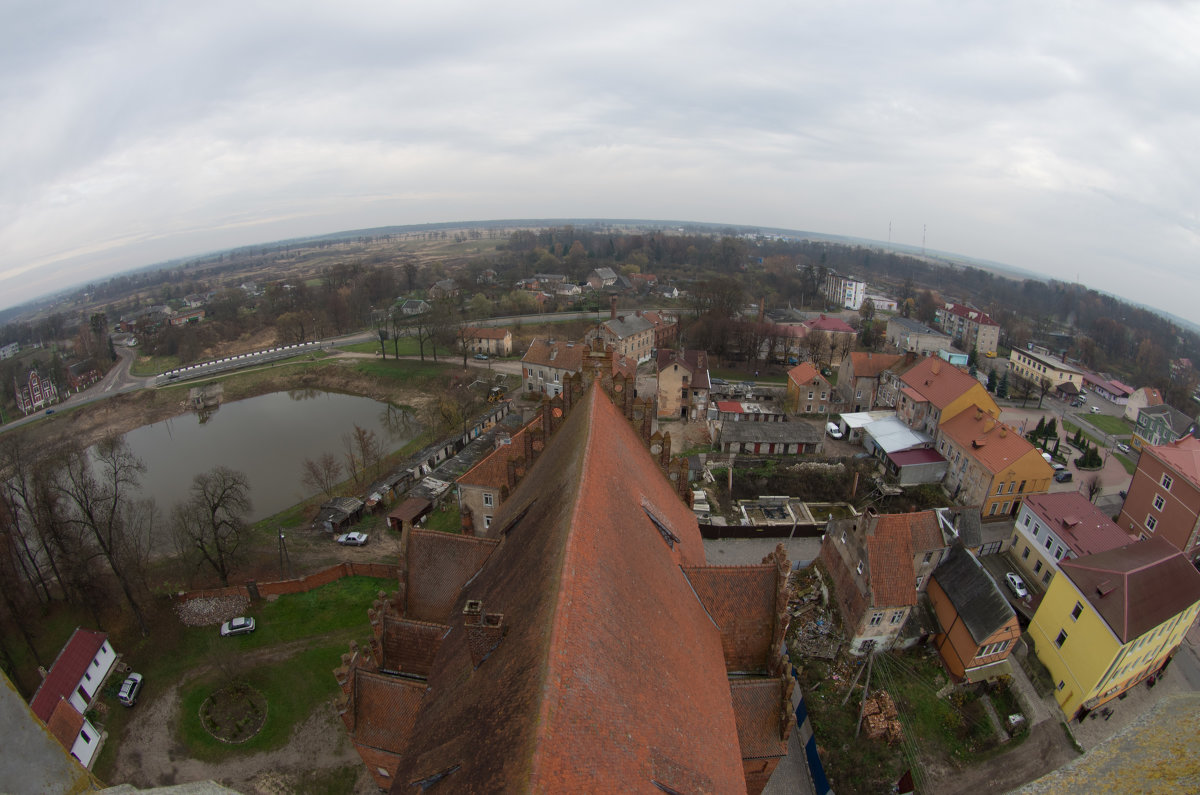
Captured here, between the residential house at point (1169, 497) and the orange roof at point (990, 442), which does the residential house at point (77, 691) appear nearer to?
the orange roof at point (990, 442)

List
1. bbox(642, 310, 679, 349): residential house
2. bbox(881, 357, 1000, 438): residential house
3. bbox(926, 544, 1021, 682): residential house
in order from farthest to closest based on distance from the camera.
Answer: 1. bbox(642, 310, 679, 349): residential house
2. bbox(881, 357, 1000, 438): residential house
3. bbox(926, 544, 1021, 682): residential house

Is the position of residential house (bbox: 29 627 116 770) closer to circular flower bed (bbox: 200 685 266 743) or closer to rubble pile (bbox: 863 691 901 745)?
circular flower bed (bbox: 200 685 266 743)

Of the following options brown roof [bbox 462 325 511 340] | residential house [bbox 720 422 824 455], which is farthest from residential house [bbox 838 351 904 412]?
brown roof [bbox 462 325 511 340]

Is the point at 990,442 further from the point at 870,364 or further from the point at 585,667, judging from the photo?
the point at 585,667

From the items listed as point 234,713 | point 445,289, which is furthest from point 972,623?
point 445,289

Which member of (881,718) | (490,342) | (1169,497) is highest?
(490,342)

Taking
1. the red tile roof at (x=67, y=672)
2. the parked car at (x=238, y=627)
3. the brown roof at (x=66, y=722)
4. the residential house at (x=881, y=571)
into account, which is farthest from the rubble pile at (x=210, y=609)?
the residential house at (x=881, y=571)

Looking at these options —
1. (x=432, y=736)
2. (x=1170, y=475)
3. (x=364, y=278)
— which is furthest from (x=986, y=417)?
(x=364, y=278)
